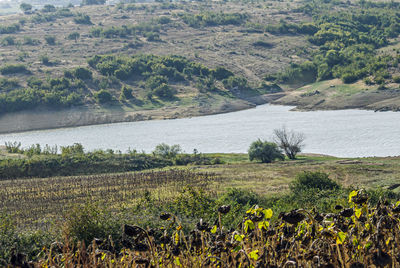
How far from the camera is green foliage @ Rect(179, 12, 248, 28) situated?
415 feet

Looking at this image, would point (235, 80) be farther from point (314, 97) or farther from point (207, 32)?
point (207, 32)

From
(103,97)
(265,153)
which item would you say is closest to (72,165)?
(265,153)

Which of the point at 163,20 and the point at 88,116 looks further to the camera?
the point at 163,20

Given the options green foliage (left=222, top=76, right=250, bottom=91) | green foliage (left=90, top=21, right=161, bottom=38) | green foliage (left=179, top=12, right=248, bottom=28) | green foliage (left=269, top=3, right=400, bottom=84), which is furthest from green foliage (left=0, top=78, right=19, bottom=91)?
green foliage (left=179, top=12, right=248, bottom=28)

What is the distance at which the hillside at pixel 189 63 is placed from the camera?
283ft

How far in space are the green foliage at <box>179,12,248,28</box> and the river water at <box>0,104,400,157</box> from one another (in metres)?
41.7

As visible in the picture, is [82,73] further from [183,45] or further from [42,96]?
[183,45]

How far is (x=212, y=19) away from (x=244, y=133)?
210 feet

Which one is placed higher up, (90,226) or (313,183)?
(90,226)

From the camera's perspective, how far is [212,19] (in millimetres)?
127812

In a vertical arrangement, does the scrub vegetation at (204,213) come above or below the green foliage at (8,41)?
below

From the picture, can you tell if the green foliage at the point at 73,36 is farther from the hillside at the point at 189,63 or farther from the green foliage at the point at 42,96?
the green foliage at the point at 42,96

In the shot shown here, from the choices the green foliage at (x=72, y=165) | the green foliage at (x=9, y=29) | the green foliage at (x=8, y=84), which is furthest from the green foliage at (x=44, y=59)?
the green foliage at (x=72, y=165)

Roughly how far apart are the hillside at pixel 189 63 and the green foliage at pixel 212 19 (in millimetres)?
220
